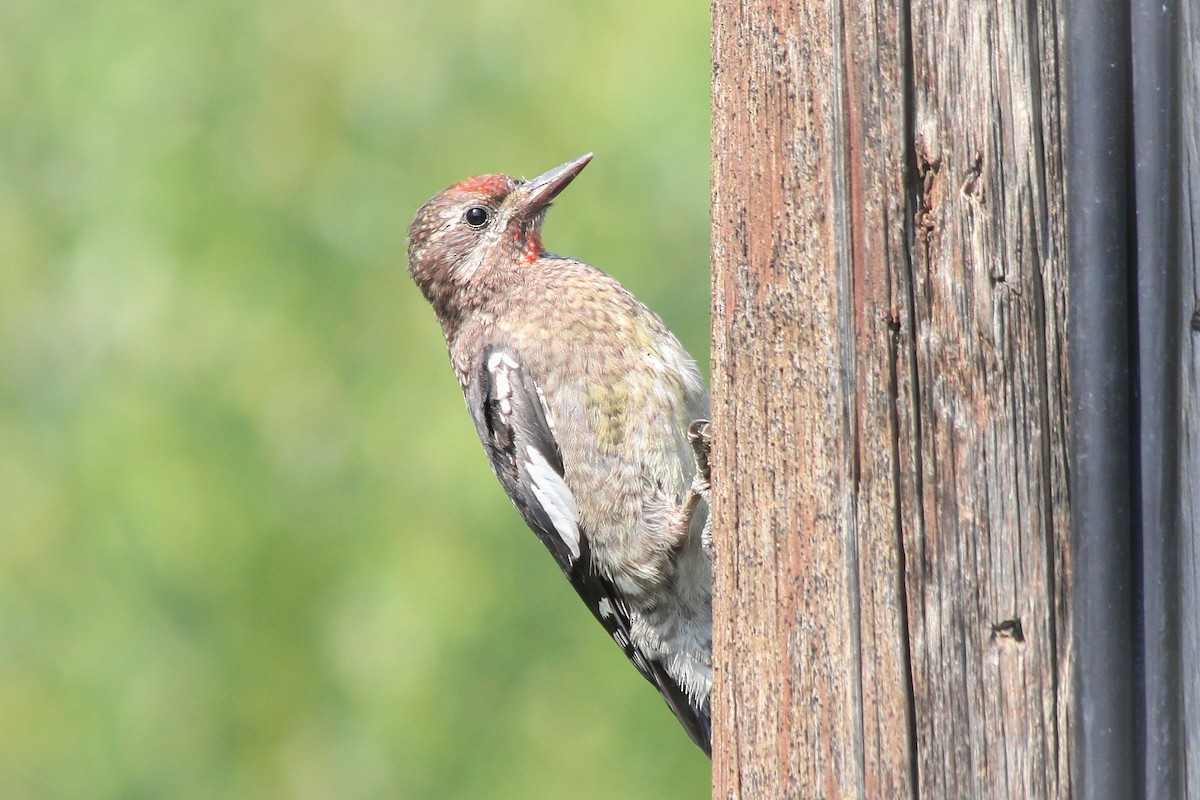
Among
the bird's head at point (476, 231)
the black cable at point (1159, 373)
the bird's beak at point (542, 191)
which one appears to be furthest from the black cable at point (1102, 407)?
the bird's beak at point (542, 191)

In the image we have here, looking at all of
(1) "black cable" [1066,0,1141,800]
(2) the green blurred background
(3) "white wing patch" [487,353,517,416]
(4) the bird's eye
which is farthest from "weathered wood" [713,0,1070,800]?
(2) the green blurred background

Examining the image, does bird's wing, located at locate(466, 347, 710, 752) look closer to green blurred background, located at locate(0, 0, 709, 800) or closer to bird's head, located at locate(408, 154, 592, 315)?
bird's head, located at locate(408, 154, 592, 315)

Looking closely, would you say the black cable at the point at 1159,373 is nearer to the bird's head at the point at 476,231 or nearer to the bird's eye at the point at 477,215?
the bird's head at the point at 476,231

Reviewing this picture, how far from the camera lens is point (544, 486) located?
15.1 ft

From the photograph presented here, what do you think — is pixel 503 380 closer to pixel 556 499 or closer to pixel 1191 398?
pixel 556 499

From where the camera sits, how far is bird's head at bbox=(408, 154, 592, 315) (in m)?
5.04

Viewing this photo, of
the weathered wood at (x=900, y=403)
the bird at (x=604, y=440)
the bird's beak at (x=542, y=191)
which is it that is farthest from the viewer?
the bird's beak at (x=542, y=191)

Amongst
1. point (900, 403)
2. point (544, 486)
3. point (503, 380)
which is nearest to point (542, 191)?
point (503, 380)

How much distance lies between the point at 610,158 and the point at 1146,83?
18.3 ft

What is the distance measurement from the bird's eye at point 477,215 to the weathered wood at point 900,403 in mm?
3064

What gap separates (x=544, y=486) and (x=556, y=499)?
0.24 feet

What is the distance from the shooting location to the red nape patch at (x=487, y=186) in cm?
526

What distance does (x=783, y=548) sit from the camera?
6.95 feet

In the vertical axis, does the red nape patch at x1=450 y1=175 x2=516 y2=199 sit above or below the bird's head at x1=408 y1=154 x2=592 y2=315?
above
